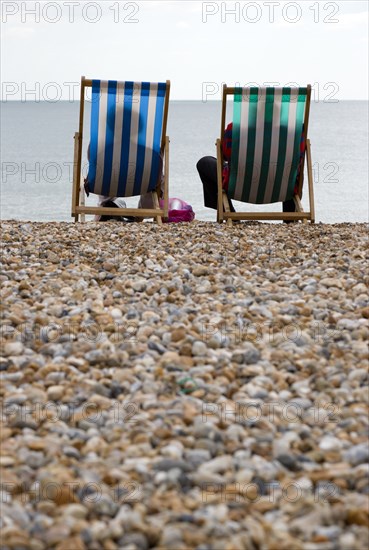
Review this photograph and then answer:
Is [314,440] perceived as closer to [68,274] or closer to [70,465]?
[70,465]

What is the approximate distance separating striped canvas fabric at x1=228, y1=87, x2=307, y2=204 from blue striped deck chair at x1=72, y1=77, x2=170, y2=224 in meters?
0.54

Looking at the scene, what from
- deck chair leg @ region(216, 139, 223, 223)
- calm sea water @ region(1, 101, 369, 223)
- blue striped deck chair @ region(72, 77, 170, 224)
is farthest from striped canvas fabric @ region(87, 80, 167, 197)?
calm sea water @ region(1, 101, 369, 223)

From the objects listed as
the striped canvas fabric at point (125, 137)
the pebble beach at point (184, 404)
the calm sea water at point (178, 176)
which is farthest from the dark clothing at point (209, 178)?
the calm sea water at point (178, 176)

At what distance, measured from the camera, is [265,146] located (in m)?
6.43

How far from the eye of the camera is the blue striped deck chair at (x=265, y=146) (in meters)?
6.32

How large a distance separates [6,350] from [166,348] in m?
0.60

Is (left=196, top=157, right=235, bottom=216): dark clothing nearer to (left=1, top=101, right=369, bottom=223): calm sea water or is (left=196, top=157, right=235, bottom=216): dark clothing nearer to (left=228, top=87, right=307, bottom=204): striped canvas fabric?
(left=228, top=87, right=307, bottom=204): striped canvas fabric

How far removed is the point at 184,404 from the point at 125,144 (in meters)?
3.94

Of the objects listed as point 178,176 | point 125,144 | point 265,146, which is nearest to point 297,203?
point 265,146

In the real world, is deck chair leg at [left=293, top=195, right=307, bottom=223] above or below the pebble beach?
above

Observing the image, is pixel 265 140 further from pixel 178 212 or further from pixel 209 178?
pixel 178 212

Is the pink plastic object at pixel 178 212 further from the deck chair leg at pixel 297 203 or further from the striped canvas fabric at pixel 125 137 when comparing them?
the deck chair leg at pixel 297 203

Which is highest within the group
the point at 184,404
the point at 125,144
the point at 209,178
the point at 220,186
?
the point at 125,144

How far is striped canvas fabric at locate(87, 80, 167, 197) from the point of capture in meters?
6.28
